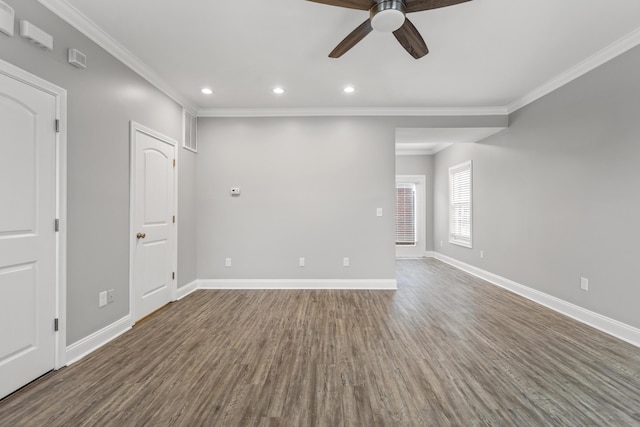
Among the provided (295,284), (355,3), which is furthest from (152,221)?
(355,3)

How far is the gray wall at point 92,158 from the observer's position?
2.07 metres

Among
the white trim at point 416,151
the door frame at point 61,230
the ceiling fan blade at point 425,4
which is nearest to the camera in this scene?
the ceiling fan blade at point 425,4

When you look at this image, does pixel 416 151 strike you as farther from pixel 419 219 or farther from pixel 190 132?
pixel 190 132

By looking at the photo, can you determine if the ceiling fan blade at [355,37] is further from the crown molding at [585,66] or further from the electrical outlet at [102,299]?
the electrical outlet at [102,299]

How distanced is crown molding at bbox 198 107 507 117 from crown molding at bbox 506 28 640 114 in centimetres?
48

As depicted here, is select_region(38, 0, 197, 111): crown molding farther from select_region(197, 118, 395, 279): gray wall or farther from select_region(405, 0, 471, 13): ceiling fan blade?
select_region(405, 0, 471, 13): ceiling fan blade

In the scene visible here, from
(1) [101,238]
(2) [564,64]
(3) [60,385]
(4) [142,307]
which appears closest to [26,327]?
(3) [60,385]

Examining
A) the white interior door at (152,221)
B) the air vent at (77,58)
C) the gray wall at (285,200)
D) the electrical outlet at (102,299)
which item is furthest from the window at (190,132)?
the electrical outlet at (102,299)

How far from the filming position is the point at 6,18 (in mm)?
1768

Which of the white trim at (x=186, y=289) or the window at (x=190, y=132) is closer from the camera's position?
the white trim at (x=186, y=289)

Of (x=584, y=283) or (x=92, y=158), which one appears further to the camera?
(x=584, y=283)

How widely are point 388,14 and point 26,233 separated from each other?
9.45 feet

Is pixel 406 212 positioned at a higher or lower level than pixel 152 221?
higher

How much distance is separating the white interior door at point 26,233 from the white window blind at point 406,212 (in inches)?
264
